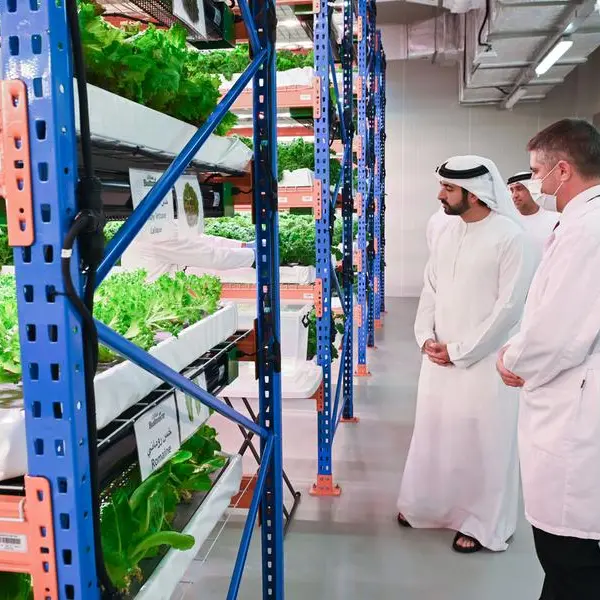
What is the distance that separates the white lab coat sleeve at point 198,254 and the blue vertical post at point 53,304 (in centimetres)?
198

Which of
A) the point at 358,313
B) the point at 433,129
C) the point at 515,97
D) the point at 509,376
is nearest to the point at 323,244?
the point at 509,376

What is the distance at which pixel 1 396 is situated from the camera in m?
1.27

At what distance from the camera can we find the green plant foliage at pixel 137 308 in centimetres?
141

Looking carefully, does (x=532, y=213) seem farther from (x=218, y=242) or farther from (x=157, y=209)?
(x=157, y=209)

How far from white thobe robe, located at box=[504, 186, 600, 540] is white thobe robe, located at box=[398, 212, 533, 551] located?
950 millimetres

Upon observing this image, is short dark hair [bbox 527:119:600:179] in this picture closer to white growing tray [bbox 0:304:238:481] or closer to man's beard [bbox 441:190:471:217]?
man's beard [bbox 441:190:471:217]

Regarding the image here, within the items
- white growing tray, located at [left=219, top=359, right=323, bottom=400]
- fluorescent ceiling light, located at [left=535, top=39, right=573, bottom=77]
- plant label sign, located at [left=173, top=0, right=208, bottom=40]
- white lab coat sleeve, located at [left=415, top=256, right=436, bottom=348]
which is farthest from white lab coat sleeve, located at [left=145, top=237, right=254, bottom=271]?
fluorescent ceiling light, located at [left=535, top=39, right=573, bottom=77]

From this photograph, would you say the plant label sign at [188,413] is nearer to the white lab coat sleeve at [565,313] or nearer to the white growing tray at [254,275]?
the white lab coat sleeve at [565,313]

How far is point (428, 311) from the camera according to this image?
3.80m

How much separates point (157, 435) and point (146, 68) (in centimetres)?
87

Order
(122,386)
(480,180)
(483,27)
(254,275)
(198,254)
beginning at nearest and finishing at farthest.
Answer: (122,386)
(198,254)
(480,180)
(254,275)
(483,27)

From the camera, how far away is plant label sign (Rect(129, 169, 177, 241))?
5.08 ft

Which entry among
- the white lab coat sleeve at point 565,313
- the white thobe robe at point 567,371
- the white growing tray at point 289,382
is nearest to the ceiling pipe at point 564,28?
the white growing tray at point 289,382

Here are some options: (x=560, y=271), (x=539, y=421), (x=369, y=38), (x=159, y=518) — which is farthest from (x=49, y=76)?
(x=369, y=38)
